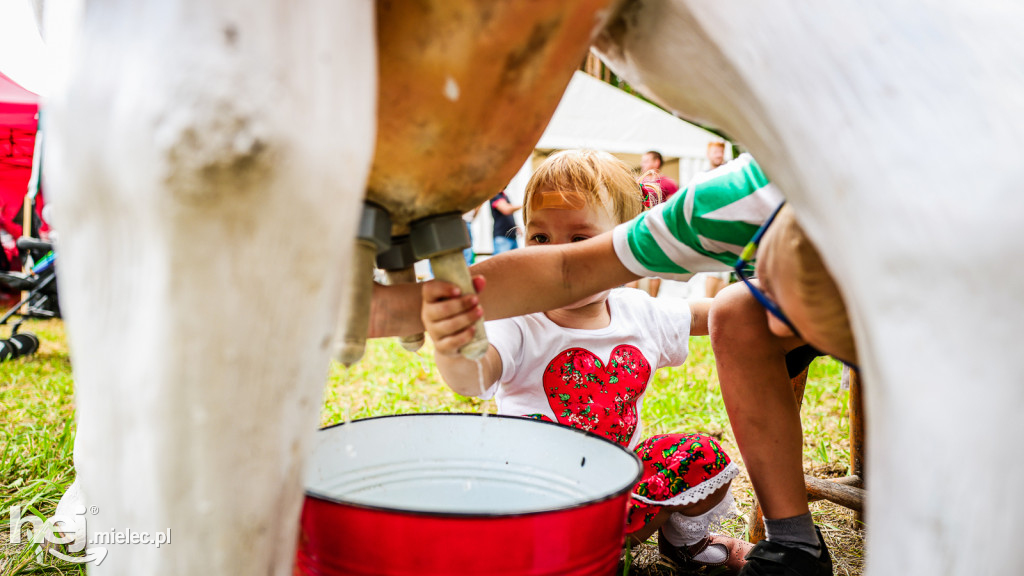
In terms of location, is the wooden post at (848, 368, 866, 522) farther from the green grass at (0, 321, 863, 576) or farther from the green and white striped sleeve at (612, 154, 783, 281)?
the green and white striped sleeve at (612, 154, 783, 281)

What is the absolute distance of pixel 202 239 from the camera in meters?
0.33

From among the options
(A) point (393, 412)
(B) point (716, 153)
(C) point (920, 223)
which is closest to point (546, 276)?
(C) point (920, 223)

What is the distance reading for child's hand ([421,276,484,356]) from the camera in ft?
2.06

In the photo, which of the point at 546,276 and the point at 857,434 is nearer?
the point at 546,276

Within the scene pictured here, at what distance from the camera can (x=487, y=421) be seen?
767 mm

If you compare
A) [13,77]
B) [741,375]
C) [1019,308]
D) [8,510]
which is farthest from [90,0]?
Answer: [13,77]

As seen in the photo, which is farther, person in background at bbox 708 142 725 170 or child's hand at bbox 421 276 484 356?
person in background at bbox 708 142 725 170

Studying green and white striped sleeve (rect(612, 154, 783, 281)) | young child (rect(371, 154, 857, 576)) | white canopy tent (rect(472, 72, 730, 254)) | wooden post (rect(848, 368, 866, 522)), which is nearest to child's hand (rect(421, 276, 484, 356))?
young child (rect(371, 154, 857, 576))

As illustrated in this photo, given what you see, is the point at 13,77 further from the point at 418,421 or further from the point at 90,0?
the point at 90,0

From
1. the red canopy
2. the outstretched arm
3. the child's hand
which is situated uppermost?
the red canopy

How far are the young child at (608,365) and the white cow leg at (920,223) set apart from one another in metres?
0.67

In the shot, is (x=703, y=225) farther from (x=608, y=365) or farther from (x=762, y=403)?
(x=608, y=365)

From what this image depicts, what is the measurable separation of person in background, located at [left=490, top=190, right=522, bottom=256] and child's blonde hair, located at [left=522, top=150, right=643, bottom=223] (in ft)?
8.58

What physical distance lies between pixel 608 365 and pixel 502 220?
2961 millimetres
